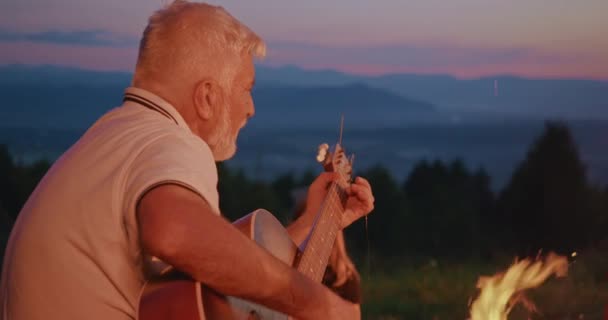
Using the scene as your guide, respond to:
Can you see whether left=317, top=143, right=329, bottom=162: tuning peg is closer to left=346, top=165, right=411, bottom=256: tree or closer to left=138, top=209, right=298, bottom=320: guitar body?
left=138, top=209, right=298, bottom=320: guitar body

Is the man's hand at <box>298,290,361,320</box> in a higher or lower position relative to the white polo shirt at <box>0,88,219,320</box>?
lower

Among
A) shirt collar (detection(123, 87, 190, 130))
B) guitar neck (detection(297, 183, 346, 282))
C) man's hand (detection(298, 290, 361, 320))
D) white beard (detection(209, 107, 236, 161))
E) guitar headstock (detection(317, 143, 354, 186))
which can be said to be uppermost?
shirt collar (detection(123, 87, 190, 130))

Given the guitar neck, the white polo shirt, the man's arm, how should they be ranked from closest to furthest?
1. the man's arm
2. the white polo shirt
3. the guitar neck

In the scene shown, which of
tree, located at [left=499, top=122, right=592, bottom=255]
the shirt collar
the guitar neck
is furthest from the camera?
tree, located at [left=499, top=122, right=592, bottom=255]

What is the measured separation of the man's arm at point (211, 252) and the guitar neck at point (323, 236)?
704mm

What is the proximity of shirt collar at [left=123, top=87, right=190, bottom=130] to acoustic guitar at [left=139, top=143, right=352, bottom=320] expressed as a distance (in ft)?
1.28

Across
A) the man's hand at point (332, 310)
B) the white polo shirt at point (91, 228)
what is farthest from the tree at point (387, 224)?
the white polo shirt at point (91, 228)

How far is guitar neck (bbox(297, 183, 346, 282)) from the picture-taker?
2.93 m

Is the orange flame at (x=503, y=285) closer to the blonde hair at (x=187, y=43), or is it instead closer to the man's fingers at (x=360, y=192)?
the man's fingers at (x=360, y=192)

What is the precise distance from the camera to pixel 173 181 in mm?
1889

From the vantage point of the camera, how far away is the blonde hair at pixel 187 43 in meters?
2.26

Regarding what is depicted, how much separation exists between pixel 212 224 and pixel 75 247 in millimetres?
373

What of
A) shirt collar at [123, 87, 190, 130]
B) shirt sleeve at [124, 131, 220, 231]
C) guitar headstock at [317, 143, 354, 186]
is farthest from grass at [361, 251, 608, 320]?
shirt sleeve at [124, 131, 220, 231]

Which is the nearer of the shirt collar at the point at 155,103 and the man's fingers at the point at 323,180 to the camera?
the shirt collar at the point at 155,103
